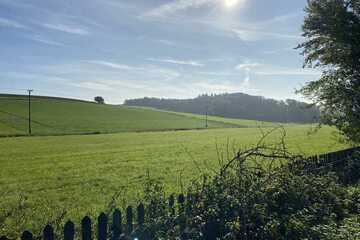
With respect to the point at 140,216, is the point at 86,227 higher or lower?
higher

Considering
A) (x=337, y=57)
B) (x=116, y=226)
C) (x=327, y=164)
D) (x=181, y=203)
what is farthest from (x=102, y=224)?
(x=337, y=57)

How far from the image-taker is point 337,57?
1228 centimetres

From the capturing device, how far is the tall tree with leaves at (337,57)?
11.6m

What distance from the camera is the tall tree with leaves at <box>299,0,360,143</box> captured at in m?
11.6

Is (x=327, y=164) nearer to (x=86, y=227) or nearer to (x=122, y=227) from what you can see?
(x=122, y=227)

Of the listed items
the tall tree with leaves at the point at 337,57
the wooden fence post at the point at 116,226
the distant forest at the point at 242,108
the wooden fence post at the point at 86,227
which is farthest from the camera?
the distant forest at the point at 242,108

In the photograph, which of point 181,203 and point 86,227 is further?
point 181,203

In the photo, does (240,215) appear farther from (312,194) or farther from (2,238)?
(2,238)

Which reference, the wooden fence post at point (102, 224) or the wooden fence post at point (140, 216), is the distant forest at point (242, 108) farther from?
the wooden fence post at point (102, 224)

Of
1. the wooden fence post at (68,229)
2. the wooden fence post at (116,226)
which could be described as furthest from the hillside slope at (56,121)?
the wooden fence post at (68,229)

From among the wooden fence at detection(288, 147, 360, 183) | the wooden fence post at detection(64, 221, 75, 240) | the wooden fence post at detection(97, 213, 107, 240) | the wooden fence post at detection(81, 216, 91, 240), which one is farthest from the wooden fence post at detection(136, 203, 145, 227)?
the wooden fence at detection(288, 147, 360, 183)

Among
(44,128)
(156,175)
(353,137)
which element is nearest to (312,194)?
(156,175)

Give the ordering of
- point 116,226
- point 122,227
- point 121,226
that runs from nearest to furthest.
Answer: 1. point 116,226
2. point 121,226
3. point 122,227

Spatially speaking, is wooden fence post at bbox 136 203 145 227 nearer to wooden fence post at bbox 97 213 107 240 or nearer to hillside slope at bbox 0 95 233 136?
wooden fence post at bbox 97 213 107 240
